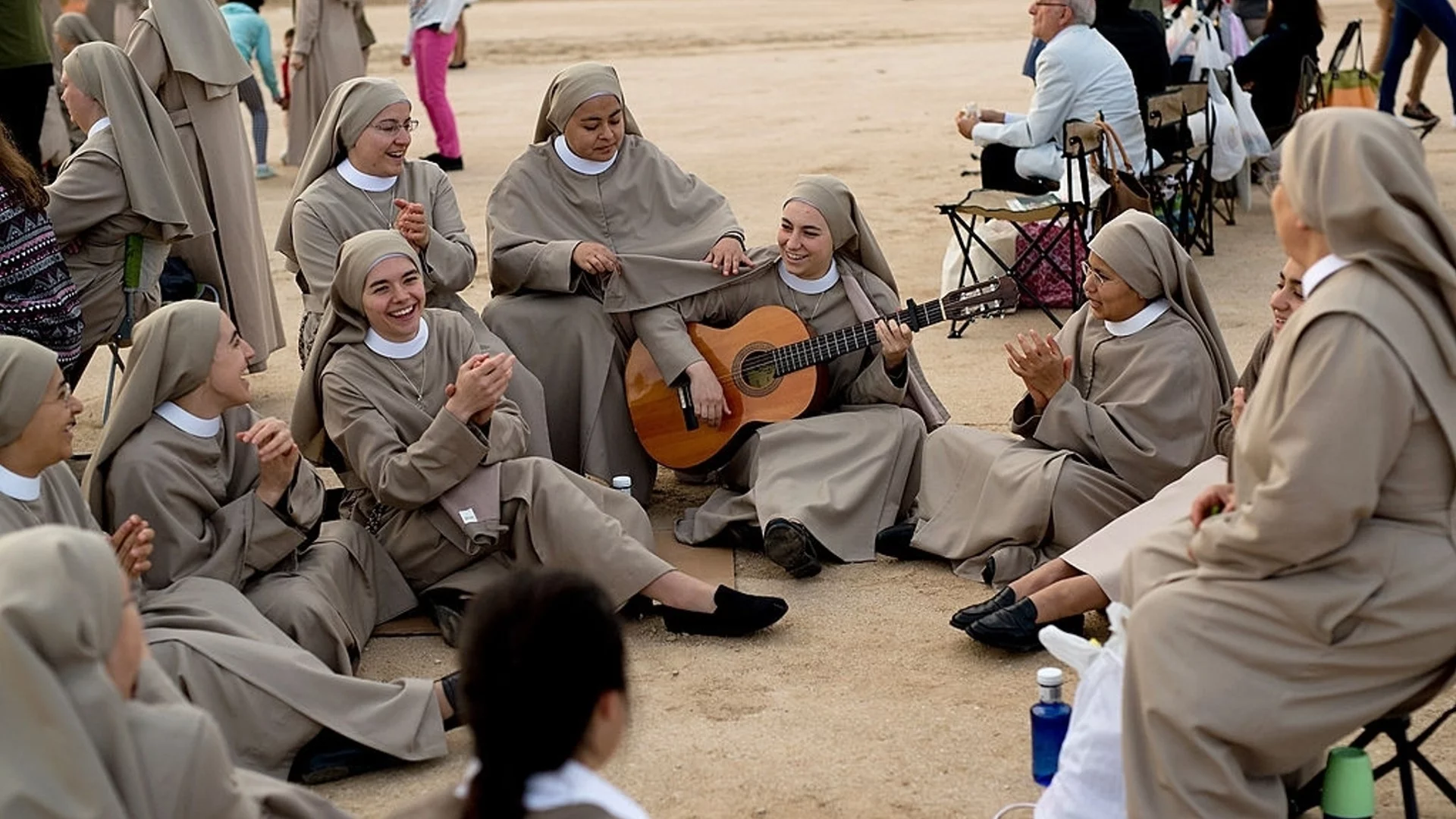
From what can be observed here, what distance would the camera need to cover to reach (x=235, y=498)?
508 centimetres

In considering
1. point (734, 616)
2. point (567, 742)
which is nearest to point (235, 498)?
point (734, 616)

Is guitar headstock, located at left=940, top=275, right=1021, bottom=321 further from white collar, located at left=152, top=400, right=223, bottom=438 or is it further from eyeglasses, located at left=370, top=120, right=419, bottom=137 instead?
white collar, located at left=152, top=400, right=223, bottom=438

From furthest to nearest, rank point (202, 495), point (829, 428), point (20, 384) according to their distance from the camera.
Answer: point (829, 428) < point (202, 495) < point (20, 384)

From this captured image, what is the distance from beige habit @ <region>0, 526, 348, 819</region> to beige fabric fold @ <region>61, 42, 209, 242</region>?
12.8ft

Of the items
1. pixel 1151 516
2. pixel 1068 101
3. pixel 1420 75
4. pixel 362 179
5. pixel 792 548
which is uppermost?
pixel 362 179

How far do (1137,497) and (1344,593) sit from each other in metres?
1.89

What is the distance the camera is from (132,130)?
6.88 meters

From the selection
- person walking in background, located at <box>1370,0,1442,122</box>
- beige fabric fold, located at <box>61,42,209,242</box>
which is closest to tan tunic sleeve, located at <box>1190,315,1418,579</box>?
beige fabric fold, located at <box>61,42,209,242</box>

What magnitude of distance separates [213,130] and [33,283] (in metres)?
1.70

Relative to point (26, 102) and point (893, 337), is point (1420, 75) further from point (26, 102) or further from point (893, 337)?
point (26, 102)

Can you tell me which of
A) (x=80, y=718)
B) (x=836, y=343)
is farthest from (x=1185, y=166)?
(x=80, y=718)

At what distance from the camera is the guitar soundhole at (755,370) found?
21.0ft

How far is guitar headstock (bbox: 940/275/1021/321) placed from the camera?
19.9 ft

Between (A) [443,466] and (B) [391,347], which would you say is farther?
(B) [391,347]
